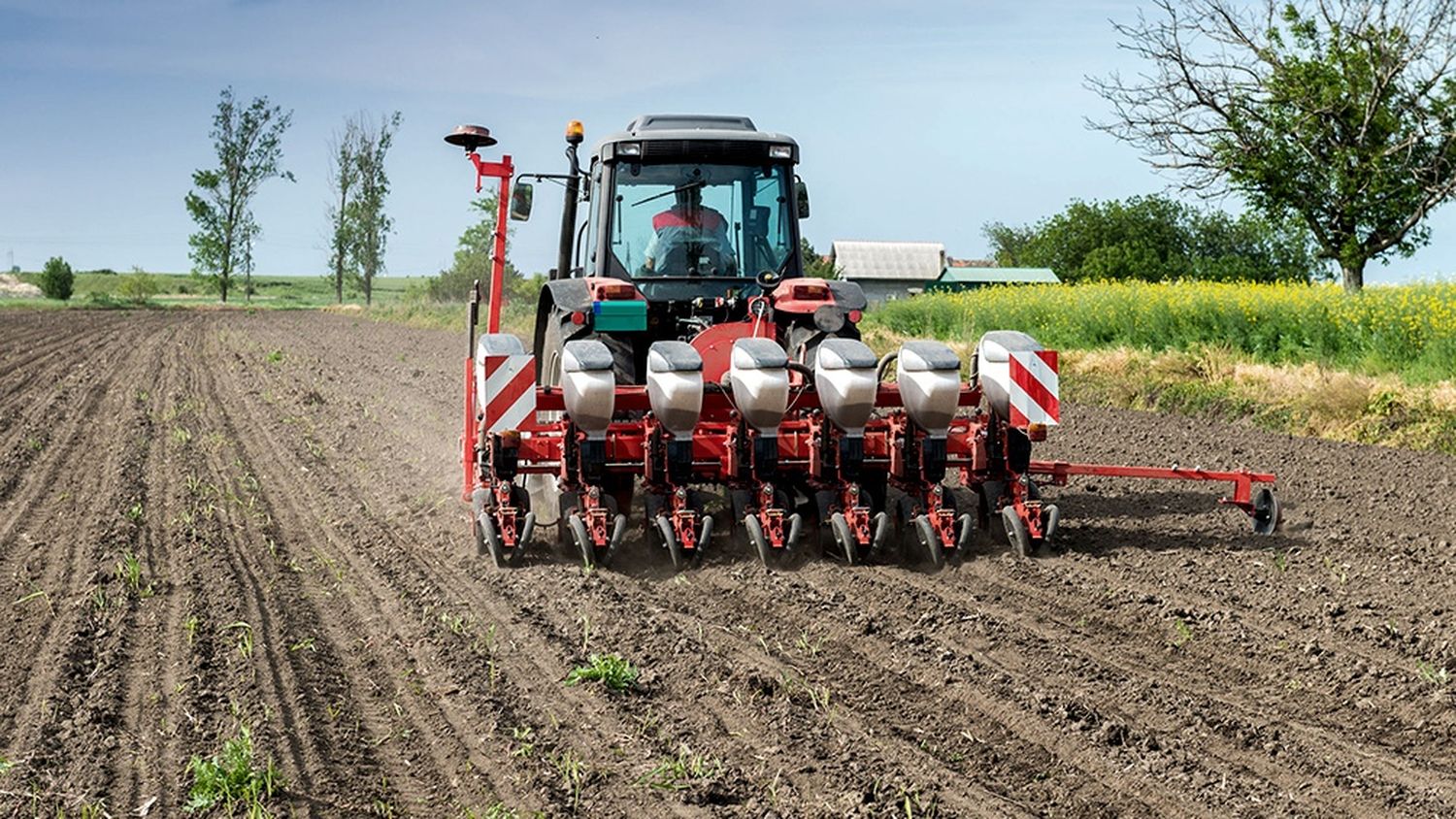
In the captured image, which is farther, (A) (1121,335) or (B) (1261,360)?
(A) (1121,335)

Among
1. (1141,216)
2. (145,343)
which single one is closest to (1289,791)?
(145,343)

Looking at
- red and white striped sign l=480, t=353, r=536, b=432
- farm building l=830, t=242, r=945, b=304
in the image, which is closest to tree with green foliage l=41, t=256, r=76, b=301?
farm building l=830, t=242, r=945, b=304

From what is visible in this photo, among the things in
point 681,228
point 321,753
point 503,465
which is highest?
point 681,228

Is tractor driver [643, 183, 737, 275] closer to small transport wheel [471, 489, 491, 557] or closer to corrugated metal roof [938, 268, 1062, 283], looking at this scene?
small transport wheel [471, 489, 491, 557]

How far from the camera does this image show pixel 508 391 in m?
7.42

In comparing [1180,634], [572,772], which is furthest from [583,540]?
[572,772]

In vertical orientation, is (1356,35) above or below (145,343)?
above

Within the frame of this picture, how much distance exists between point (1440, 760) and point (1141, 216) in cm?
6654

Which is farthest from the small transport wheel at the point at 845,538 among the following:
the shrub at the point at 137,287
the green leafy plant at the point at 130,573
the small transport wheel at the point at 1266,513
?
the shrub at the point at 137,287

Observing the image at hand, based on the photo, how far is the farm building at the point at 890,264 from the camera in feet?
222

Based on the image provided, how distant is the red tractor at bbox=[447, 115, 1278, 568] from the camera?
23.9ft

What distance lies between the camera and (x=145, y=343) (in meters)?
28.6

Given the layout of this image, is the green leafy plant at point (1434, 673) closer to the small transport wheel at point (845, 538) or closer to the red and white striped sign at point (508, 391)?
the small transport wheel at point (845, 538)

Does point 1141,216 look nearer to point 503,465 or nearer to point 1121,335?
point 1121,335
